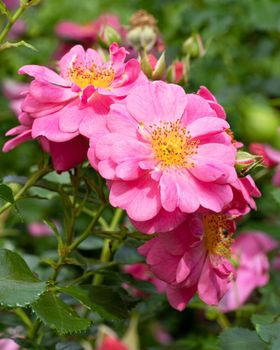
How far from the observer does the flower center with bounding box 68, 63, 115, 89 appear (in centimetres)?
→ 111

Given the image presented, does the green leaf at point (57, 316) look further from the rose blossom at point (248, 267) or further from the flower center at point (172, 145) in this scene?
the rose blossom at point (248, 267)

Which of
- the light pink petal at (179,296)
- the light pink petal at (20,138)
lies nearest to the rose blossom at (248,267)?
the light pink petal at (179,296)

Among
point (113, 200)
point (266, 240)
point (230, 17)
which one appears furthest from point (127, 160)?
point (230, 17)

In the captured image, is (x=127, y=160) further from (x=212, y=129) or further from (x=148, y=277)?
(x=148, y=277)

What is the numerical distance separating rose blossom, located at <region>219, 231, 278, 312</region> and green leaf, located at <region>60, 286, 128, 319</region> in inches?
19.3

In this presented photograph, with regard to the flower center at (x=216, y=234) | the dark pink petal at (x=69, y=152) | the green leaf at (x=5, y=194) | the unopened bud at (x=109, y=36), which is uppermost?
the dark pink petal at (x=69, y=152)

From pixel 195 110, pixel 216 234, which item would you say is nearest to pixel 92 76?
pixel 195 110

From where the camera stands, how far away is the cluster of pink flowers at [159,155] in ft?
3.13

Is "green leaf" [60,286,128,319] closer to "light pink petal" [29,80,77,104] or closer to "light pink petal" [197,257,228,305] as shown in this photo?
"light pink petal" [197,257,228,305]

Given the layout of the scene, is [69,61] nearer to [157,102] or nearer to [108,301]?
[157,102]

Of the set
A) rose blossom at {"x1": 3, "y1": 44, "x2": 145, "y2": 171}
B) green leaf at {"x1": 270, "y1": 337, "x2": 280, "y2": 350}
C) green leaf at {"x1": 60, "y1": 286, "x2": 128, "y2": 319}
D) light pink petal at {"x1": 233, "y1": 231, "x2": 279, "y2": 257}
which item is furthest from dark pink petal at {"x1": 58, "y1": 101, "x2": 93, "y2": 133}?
light pink petal at {"x1": 233, "y1": 231, "x2": 279, "y2": 257}

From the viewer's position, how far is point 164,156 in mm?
1006

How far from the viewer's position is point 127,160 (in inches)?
37.9

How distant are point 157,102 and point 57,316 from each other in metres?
0.29
